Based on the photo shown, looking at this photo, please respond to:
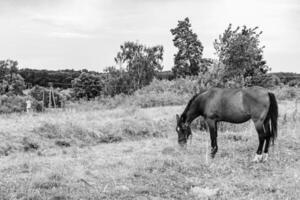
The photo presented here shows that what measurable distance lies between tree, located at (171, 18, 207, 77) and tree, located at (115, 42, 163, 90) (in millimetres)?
7004

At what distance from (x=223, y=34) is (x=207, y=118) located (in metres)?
9.65

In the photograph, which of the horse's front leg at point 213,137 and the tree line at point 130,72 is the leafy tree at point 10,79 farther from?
the horse's front leg at point 213,137

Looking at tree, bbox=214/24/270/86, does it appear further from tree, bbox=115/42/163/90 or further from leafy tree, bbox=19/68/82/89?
leafy tree, bbox=19/68/82/89

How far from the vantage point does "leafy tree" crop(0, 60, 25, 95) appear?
189ft

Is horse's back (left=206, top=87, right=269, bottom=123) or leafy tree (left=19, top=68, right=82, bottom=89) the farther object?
leafy tree (left=19, top=68, right=82, bottom=89)

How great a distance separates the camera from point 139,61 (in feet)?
187

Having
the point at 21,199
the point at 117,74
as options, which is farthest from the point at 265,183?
the point at 117,74

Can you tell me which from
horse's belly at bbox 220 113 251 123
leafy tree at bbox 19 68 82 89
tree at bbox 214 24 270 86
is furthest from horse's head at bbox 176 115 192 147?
leafy tree at bbox 19 68 82 89

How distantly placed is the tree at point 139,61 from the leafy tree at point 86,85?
7.09m

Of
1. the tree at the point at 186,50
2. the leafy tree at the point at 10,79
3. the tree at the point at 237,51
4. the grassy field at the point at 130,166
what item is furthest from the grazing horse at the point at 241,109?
the leafy tree at the point at 10,79

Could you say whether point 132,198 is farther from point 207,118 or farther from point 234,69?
point 234,69

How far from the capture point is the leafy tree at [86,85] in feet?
207

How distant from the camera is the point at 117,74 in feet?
187

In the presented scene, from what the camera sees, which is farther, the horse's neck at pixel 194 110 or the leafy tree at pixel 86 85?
the leafy tree at pixel 86 85
